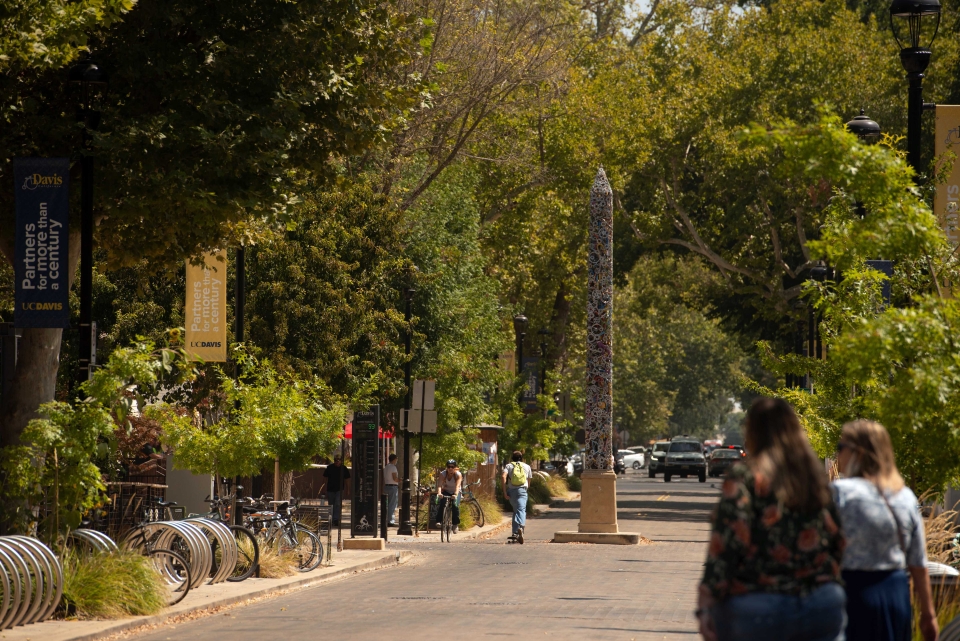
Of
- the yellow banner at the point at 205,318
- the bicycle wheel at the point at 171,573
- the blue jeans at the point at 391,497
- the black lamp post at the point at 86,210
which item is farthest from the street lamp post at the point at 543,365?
the black lamp post at the point at 86,210

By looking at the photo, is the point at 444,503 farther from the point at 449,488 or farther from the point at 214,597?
the point at 214,597

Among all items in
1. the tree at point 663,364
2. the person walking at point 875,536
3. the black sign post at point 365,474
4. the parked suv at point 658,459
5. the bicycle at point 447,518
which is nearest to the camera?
the person walking at point 875,536

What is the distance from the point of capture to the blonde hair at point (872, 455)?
22.4ft

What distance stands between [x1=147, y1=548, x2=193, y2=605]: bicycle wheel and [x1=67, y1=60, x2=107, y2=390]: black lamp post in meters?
2.23

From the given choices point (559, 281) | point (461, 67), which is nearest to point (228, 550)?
point (461, 67)

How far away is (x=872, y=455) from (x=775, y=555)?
1.45 m

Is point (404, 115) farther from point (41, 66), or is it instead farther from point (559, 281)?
point (559, 281)

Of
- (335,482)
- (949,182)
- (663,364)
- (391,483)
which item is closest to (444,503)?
(391,483)

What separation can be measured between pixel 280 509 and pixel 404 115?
22.4 ft

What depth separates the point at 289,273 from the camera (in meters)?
31.1

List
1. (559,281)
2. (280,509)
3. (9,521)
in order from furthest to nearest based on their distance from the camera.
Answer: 1. (559,281)
2. (280,509)
3. (9,521)

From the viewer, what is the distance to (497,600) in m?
17.2

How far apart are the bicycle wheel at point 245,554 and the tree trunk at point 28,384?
11.3ft

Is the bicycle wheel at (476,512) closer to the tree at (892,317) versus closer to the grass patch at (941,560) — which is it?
the grass patch at (941,560)
